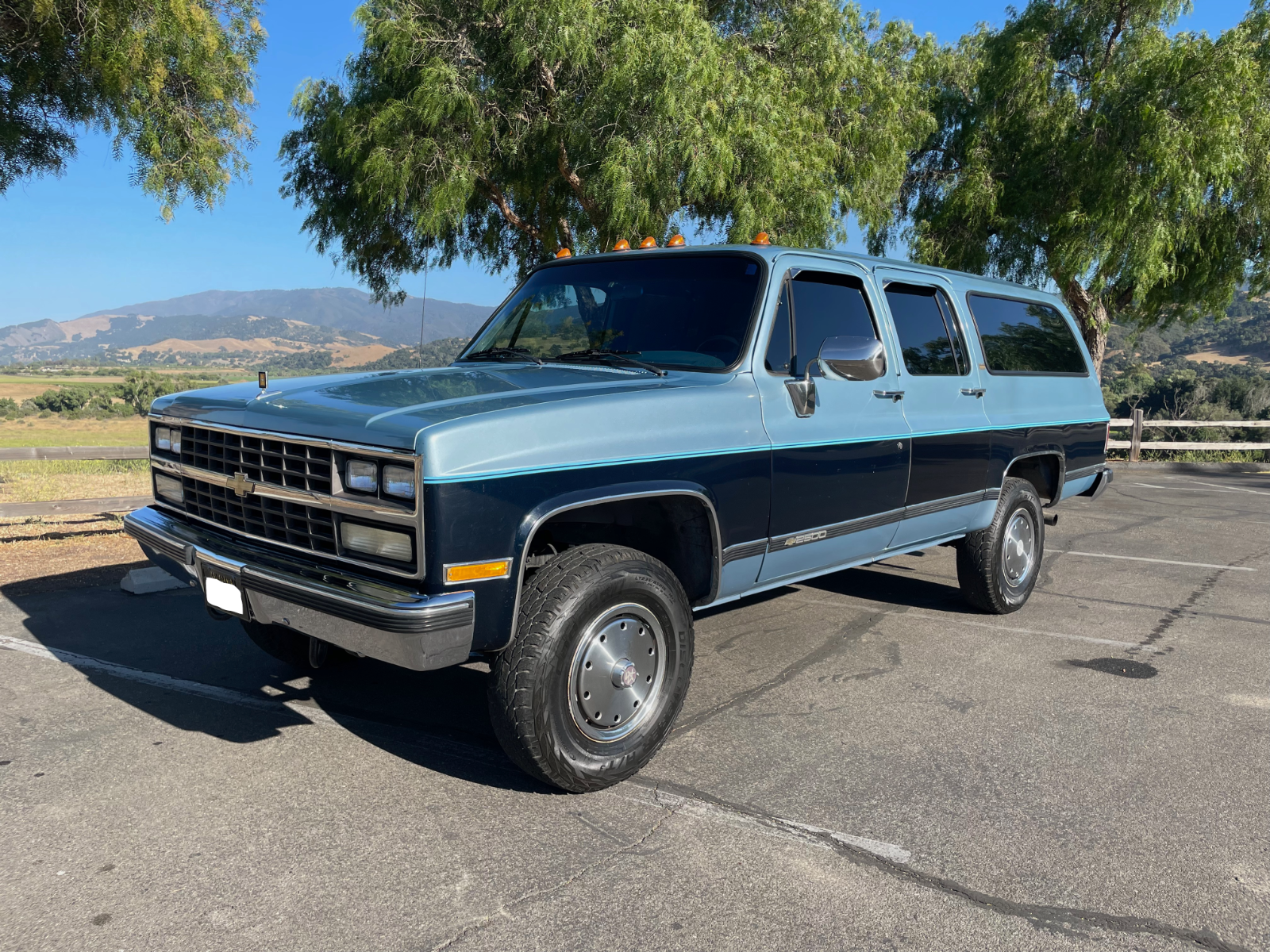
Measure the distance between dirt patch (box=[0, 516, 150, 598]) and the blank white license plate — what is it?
388cm

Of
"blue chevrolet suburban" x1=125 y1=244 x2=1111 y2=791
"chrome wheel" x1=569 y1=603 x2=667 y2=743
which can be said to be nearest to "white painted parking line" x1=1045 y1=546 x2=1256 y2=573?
"blue chevrolet suburban" x1=125 y1=244 x2=1111 y2=791

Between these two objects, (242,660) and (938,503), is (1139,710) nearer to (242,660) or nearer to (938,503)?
(938,503)

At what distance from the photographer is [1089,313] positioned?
18500 millimetres

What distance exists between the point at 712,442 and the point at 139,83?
28.9 feet

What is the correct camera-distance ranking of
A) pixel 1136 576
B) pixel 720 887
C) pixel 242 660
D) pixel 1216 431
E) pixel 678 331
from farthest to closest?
pixel 1216 431 < pixel 1136 576 < pixel 242 660 < pixel 678 331 < pixel 720 887

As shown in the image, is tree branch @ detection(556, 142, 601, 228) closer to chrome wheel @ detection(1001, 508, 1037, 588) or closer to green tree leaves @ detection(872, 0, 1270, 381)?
green tree leaves @ detection(872, 0, 1270, 381)

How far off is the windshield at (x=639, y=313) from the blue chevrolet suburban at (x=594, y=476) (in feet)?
0.04

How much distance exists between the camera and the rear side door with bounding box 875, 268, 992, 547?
5.09m

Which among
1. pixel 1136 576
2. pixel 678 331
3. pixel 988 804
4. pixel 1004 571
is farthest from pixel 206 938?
pixel 1136 576

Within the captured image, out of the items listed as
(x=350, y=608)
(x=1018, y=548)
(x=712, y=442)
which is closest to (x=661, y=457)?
(x=712, y=442)

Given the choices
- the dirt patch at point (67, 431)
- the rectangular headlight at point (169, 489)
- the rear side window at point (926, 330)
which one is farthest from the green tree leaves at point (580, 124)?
the dirt patch at point (67, 431)

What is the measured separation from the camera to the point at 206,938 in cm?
259

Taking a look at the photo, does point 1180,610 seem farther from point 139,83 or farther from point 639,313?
point 139,83

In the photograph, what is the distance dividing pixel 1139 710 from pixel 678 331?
2.86m
